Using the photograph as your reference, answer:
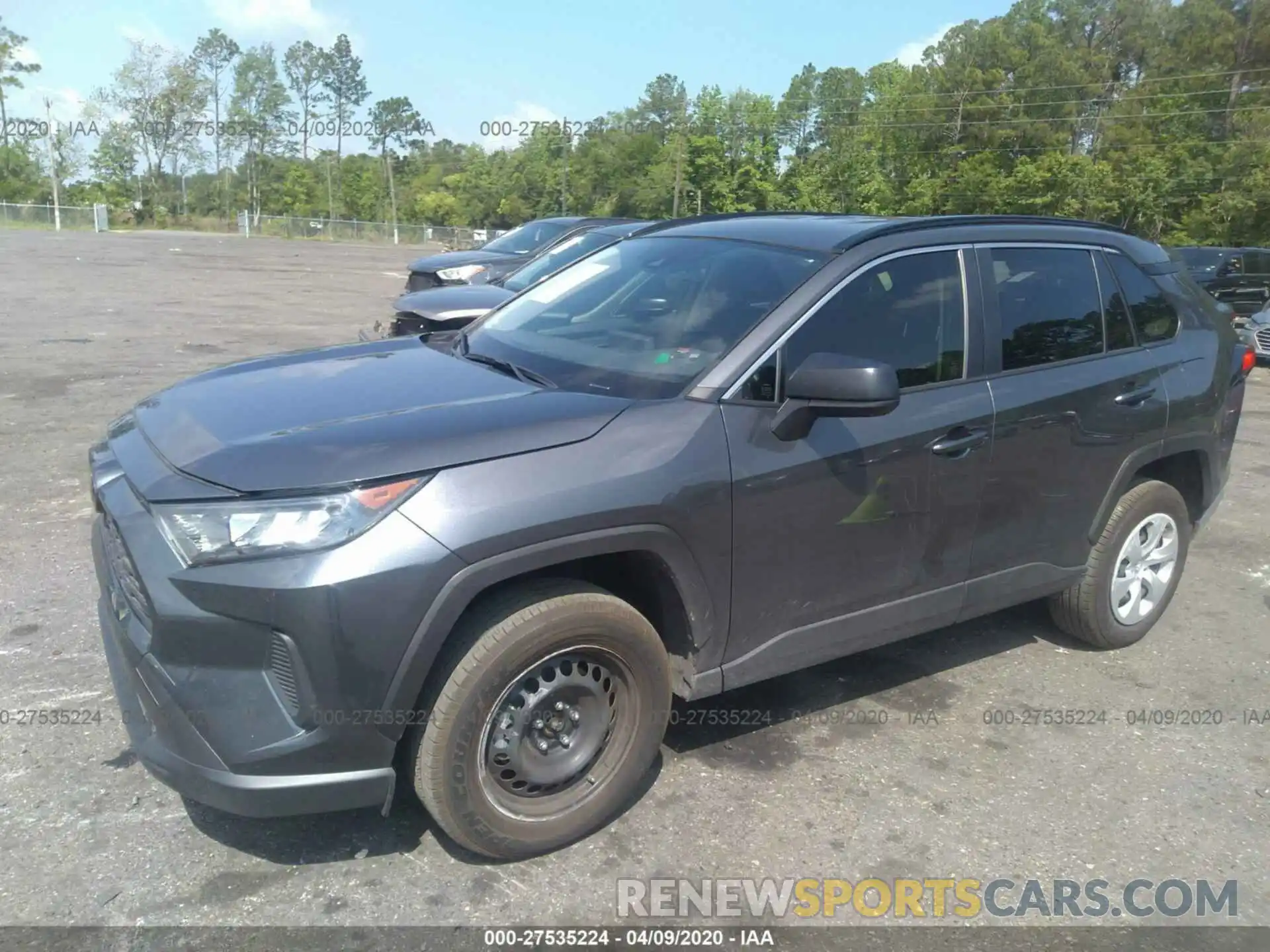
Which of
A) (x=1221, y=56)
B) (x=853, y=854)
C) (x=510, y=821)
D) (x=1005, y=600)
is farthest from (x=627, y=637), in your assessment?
(x=1221, y=56)

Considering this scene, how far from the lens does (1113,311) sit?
4465 millimetres

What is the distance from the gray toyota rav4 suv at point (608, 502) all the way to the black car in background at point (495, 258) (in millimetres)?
7327

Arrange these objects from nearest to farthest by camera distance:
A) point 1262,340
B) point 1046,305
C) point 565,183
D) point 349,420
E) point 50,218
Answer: point 349,420
point 1046,305
point 1262,340
point 50,218
point 565,183

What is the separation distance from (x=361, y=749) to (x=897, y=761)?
79.5 inches

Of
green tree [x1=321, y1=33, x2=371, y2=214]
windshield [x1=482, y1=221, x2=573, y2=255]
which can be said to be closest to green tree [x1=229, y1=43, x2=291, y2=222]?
green tree [x1=321, y1=33, x2=371, y2=214]

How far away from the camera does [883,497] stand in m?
3.47

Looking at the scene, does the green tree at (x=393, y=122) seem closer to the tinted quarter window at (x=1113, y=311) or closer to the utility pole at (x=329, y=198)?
the utility pole at (x=329, y=198)

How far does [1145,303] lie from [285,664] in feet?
13.3

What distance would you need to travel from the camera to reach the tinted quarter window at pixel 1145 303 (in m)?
4.55

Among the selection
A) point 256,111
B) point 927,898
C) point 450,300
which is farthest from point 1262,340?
point 256,111

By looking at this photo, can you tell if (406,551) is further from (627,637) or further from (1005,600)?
(1005,600)

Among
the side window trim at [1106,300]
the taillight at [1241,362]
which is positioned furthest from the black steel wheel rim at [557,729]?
the taillight at [1241,362]

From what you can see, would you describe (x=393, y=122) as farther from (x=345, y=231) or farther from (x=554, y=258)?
(x=554, y=258)

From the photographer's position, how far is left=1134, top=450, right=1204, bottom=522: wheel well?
4727mm
